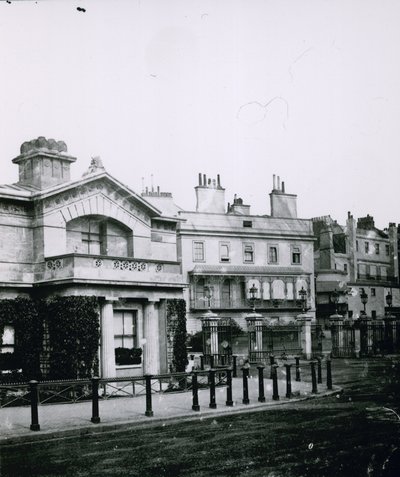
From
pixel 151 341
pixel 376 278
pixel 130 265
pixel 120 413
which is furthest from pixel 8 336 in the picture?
pixel 376 278

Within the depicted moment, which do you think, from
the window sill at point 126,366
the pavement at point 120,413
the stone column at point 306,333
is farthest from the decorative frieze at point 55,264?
the stone column at point 306,333

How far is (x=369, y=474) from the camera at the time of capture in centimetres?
798

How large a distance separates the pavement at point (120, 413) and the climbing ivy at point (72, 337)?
2.79 metres

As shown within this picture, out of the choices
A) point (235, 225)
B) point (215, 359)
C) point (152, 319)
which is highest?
point (235, 225)

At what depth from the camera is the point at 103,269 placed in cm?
2258

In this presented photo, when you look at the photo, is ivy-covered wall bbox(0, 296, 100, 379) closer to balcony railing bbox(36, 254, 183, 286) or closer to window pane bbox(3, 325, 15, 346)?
window pane bbox(3, 325, 15, 346)

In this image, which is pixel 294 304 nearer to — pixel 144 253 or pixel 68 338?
pixel 144 253

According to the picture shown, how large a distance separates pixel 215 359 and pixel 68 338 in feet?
33.4

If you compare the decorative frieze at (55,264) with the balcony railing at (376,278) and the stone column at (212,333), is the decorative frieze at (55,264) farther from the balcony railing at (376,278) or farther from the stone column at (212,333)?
the balcony railing at (376,278)

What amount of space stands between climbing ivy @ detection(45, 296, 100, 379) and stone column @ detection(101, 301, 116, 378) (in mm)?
492

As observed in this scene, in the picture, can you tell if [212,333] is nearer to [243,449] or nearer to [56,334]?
[56,334]

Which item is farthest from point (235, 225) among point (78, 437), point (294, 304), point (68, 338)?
point (78, 437)

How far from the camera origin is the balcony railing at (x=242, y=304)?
5028 centimetres

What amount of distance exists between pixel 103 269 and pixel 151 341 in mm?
3560
